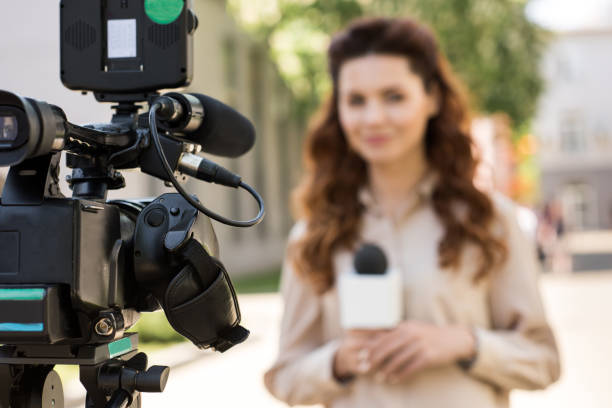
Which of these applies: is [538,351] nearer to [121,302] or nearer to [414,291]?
[414,291]

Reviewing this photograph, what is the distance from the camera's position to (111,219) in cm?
120

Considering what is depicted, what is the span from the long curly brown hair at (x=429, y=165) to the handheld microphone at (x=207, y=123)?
48.2 inches

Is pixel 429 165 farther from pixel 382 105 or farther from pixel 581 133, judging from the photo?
pixel 581 133

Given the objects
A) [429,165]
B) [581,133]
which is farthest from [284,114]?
[581,133]

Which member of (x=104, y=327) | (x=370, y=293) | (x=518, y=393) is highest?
(x=104, y=327)

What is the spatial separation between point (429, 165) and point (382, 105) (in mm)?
291

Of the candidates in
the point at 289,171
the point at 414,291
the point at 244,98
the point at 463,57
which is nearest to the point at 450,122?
the point at 414,291

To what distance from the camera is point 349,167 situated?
9.52 feet

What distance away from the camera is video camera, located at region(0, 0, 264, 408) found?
110cm

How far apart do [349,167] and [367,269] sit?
25.3 inches

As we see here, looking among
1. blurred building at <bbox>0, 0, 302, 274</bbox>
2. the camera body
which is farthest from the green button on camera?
blurred building at <bbox>0, 0, 302, 274</bbox>

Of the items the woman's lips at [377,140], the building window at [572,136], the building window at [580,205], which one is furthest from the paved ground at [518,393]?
the building window at [580,205]

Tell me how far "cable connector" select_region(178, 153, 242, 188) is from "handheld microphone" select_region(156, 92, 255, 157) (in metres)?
0.05

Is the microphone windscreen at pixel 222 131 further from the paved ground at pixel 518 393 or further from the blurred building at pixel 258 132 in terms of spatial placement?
the blurred building at pixel 258 132
